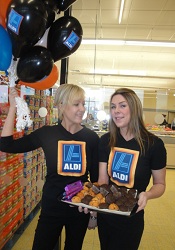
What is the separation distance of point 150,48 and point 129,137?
644cm

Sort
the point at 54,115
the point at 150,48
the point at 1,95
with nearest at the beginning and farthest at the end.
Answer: the point at 1,95 < the point at 54,115 < the point at 150,48

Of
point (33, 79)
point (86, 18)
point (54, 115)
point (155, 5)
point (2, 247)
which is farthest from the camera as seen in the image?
point (86, 18)

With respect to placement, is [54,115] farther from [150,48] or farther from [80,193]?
[150,48]

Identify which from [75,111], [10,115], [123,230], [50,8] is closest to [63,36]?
[50,8]

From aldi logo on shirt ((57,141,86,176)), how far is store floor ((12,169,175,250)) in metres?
1.55

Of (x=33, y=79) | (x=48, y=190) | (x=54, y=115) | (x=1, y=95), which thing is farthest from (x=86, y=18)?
(x=48, y=190)

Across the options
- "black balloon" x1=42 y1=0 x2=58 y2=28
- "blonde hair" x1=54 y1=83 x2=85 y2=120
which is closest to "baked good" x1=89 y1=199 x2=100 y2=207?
"blonde hair" x1=54 y1=83 x2=85 y2=120

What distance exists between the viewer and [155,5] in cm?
435

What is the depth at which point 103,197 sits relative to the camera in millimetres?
1318

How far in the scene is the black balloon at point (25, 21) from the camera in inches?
43.4

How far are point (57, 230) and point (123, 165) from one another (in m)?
0.61

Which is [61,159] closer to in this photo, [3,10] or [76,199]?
[76,199]

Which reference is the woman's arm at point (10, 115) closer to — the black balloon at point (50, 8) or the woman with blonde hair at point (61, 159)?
the woman with blonde hair at point (61, 159)

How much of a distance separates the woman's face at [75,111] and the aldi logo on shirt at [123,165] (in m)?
0.31
